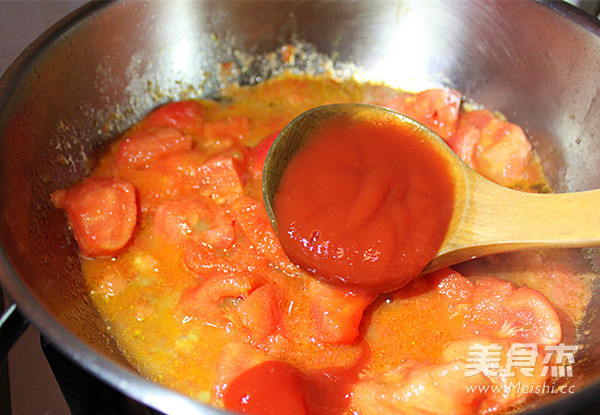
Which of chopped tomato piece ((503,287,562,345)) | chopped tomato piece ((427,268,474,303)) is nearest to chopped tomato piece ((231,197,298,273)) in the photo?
chopped tomato piece ((427,268,474,303))

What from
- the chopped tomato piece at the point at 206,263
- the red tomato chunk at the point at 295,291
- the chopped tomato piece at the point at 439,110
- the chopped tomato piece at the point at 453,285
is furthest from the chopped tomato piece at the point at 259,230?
the chopped tomato piece at the point at 439,110

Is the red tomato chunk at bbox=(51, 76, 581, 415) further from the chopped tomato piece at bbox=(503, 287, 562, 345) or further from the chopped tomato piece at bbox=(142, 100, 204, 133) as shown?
the chopped tomato piece at bbox=(142, 100, 204, 133)

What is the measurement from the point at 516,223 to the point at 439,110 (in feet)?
2.64

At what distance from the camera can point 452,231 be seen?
5.76 feet

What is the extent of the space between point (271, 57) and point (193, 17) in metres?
0.43

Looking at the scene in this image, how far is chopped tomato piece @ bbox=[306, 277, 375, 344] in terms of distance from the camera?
67.2 inches

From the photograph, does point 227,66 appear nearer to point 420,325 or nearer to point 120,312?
point 120,312

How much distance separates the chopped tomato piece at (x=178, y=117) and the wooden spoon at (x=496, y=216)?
619 millimetres

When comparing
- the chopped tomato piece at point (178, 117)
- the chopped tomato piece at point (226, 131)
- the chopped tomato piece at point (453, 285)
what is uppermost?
the chopped tomato piece at point (178, 117)

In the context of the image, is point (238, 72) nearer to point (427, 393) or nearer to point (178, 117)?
point (178, 117)

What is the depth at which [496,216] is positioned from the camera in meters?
1.80

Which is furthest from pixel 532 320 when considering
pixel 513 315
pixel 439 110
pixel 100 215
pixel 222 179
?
pixel 100 215

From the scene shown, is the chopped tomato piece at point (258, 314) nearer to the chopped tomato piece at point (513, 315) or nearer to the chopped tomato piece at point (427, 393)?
the chopped tomato piece at point (427, 393)

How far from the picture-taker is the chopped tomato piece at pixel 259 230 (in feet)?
6.34
